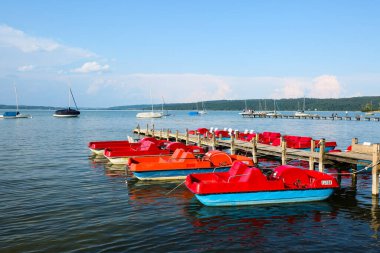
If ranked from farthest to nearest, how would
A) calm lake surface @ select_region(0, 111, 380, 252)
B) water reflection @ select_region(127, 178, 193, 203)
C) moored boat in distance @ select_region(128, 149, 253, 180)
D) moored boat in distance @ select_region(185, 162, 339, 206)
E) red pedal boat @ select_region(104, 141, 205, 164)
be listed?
red pedal boat @ select_region(104, 141, 205, 164)
moored boat in distance @ select_region(128, 149, 253, 180)
water reflection @ select_region(127, 178, 193, 203)
moored boat in distance @ select_region(185, 162, 339, 206)
calm lake surface @ select_region(0, 111, 380, 252)

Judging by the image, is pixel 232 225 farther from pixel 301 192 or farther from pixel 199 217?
pixel 301 192

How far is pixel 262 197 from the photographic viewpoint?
16.8 metres

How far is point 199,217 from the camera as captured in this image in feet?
50.6

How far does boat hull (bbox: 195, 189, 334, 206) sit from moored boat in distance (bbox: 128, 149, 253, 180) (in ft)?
17.4

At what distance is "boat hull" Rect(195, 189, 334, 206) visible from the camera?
1650 centimetres

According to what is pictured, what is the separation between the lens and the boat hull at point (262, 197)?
16500 millimetres

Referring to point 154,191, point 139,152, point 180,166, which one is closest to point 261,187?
point 154,191

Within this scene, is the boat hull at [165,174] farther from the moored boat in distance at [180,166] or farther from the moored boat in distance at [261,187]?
the moored boat in distance at [261,187]

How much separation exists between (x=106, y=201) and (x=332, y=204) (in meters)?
10.7

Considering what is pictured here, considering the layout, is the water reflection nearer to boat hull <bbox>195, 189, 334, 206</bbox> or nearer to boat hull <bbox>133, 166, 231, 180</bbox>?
boat hull <bbox>133, 166, 231, 180</bbox>

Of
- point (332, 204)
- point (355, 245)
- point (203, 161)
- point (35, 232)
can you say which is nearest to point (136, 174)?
point (203, 161)

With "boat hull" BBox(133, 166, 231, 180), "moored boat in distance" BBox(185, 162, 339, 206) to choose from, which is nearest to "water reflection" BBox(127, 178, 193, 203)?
"boat hull" BBox(133, 166, 231, 180)

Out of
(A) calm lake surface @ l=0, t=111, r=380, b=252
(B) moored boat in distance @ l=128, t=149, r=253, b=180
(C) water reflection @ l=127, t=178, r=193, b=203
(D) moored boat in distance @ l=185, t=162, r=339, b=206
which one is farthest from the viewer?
(B) moored boat in distance @ l=128, t=149, r=253, b=180

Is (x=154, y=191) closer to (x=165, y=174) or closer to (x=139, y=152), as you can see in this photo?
(x=165, y=174)
